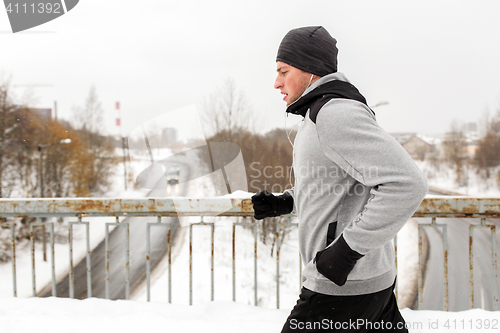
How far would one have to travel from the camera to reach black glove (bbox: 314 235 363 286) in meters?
1.19

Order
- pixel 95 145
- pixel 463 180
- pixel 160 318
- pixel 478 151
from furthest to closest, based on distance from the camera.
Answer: pixel 478 151 < pixel 463 180 < pixel 95 145 < pixel 160 318

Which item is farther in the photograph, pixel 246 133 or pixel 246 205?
pixel 246 133

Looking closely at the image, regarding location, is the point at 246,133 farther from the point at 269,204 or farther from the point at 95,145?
the point at 95,145

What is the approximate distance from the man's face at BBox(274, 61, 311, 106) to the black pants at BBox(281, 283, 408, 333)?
2.77ft

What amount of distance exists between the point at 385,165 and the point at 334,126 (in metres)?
0.22

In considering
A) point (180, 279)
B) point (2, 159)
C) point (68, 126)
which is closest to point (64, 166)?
point (2, 159)

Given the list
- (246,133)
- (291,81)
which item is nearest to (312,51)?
(291,81)

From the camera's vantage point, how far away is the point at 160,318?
264 centimetres

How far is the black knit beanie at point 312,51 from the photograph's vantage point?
1424 millimetres

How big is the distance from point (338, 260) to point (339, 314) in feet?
0.97

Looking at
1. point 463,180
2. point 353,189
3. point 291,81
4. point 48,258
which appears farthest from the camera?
point 463,180

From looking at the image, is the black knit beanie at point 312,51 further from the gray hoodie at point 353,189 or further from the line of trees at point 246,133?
the line of trees at point 246,133

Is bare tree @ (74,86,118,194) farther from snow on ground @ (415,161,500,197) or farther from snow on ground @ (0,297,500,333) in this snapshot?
A: snow on ground @ (415,161,500,197)

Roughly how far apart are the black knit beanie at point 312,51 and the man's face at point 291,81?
0.02 m
